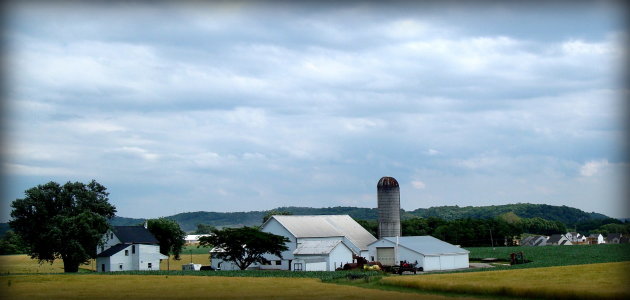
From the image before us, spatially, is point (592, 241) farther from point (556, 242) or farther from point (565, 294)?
point (565, 294)

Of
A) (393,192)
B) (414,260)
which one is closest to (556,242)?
(393,192)

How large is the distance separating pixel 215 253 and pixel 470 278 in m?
35.1

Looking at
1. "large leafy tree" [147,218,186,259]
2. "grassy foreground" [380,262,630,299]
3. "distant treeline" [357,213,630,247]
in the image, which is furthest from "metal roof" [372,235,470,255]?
"distant treeline" [357,213,630,247]

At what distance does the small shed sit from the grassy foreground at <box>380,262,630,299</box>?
2083 cm

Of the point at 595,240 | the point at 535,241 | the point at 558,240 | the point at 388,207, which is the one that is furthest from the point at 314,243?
the point at 595,240

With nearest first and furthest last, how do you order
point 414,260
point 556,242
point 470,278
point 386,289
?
point 386,289
point 470,278
point 414,260
point 556,242

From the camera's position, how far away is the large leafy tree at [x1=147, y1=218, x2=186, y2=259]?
290 feet

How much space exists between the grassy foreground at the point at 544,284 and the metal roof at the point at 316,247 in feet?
71.3

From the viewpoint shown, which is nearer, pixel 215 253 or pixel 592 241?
pixel 215 253

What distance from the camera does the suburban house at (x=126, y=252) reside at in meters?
73.0

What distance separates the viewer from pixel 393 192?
83.7 m

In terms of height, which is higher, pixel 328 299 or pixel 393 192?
pixel 393 192

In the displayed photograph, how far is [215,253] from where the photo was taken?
246ft

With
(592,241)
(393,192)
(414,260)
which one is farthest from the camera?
(592,241)
